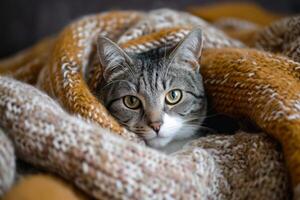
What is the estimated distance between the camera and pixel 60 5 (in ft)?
6.11

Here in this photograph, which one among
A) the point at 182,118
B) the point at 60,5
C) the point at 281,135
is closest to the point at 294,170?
the point at 281,135

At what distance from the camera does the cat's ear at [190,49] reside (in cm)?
106

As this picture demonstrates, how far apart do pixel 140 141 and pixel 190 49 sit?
0.26 metres

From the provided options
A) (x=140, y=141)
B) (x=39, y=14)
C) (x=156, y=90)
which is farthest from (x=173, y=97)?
(x=39, y=14)

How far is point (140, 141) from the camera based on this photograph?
3.26ft

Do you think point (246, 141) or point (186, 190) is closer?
point (186, 190)

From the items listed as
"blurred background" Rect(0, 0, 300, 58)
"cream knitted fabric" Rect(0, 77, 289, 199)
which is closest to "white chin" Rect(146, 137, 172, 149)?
"cream knitted fabric" Rect(0, 77, 289, 199)

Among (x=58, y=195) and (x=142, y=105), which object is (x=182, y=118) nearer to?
(x=142, y=105)

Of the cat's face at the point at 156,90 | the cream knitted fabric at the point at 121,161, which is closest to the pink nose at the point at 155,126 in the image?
the cat's face at the point at 156,90

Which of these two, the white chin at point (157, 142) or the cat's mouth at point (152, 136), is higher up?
the cat's mouth at point (152, 136)

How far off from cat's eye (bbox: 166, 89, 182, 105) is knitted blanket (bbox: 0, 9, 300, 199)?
0.28ft

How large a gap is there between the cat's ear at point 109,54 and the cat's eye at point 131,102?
0.28 feet

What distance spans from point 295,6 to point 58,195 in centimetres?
164

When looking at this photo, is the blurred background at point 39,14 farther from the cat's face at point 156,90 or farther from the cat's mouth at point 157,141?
the cat's mouth at point 157,141
